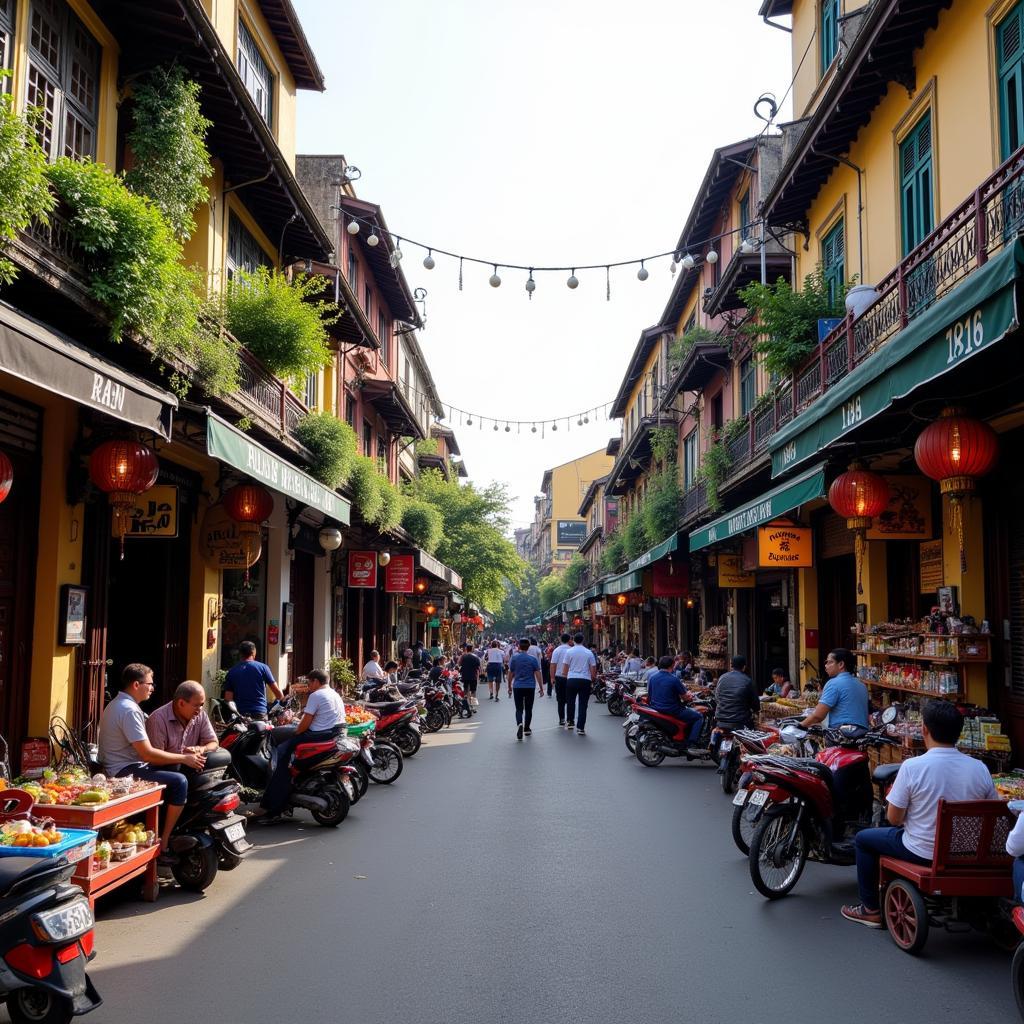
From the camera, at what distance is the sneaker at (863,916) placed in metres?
6.46

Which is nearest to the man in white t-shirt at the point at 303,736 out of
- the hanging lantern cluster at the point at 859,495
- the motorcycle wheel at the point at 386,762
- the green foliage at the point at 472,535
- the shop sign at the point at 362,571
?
the motorcycle wheel at the point at 386,762

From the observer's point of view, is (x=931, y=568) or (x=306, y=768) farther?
(x=931, y=568)

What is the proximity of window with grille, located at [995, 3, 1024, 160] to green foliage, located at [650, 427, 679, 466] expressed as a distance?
21.2 m

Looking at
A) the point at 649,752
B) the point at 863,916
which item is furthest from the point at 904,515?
the point at 649,752

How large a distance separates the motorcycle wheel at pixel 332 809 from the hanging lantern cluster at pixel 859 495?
20.3 feet

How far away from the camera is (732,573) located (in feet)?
66.6

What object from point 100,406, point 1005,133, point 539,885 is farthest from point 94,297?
→ point 1005,133

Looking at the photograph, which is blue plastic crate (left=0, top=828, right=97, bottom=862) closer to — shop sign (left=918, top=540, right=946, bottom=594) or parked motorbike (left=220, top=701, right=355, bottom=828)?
parked motorbike (left=220, top=701, right=355, bottom=828)

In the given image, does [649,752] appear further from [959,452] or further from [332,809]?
[959,452]

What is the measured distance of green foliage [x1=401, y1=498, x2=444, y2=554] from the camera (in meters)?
27.4

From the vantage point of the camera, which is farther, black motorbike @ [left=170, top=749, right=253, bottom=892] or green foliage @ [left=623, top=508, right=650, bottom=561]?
green foliage @ [left=623, top=508, right=650, bottom=561]

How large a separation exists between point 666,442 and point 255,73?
1866cm

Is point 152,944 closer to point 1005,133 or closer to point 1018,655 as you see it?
point 1018,655

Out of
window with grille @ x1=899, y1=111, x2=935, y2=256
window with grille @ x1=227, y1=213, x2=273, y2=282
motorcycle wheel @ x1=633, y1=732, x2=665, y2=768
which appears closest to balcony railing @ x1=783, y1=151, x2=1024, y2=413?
window with grille @ x1=899, y1=111, x2=935, y2=256
